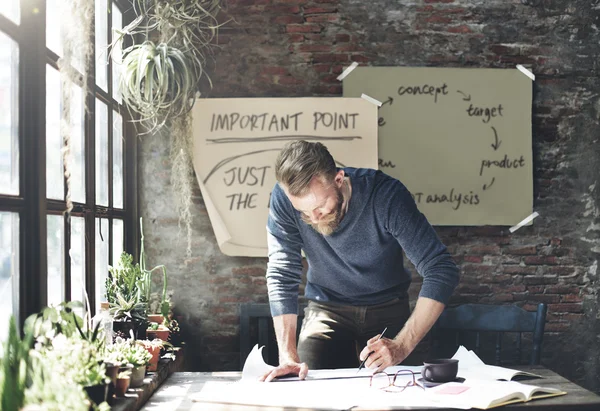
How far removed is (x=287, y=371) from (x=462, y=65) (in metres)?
2.21

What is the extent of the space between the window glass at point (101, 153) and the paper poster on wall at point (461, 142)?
139 centimetres

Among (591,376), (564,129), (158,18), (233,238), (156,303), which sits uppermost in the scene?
(158,18)

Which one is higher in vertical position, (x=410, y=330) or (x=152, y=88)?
(x=152, y=88)

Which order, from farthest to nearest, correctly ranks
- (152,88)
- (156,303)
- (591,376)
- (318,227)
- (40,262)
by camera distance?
(591,376)
(156,303)
(152,88)
(318,227)
(40,262)

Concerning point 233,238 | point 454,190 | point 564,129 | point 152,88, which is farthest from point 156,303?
point 564,129

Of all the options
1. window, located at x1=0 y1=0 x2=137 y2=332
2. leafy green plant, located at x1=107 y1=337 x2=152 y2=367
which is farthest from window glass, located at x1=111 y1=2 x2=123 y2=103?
leafy green plant, located at x1=107 y1=337 x2=152 y2=367

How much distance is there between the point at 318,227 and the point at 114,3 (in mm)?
1611

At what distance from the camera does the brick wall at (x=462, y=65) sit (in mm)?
3682

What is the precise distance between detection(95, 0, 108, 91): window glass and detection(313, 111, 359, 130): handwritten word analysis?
1183 mm

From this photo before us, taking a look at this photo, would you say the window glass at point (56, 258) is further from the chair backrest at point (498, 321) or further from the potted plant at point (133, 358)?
the chair backrest at point (498, 321)

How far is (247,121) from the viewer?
3.67 m

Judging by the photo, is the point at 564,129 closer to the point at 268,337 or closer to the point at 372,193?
the point at 372,193

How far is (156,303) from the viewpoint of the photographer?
354cm

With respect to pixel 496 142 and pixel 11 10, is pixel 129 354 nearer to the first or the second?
pixel 11 10
